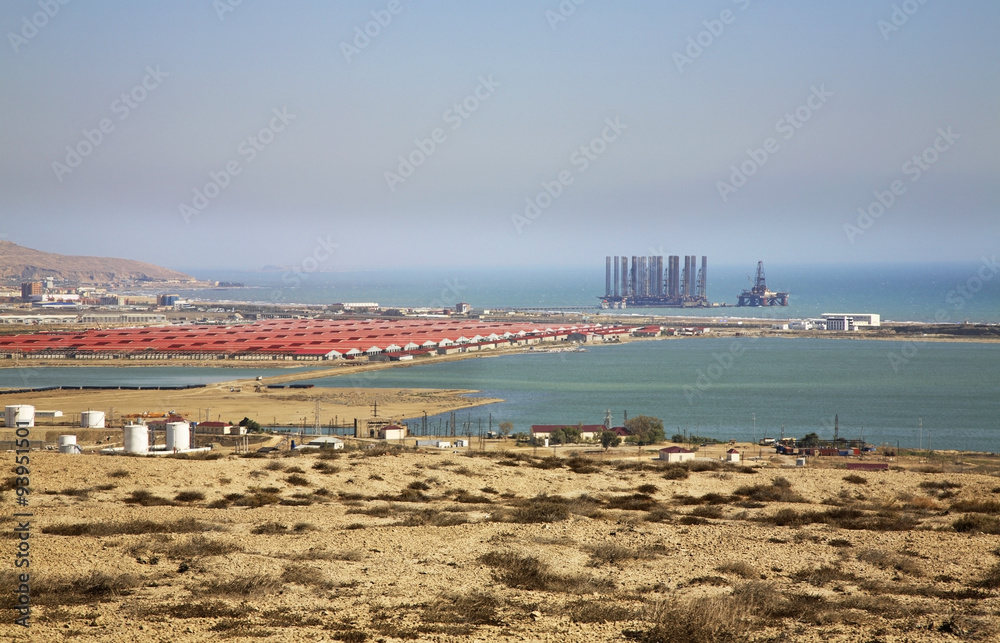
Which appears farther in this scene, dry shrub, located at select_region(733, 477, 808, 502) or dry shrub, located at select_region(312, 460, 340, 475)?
dry shrub, located at select_region(312, 460, 340, 475)

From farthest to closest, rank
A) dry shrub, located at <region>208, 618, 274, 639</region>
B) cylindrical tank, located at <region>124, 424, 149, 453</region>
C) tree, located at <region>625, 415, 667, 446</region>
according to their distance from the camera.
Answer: tree, located at <region>625, 415, 667, 446</region>, cylindrical tank, located at <region>124, 424, 149, 453</region>, dry shrub, located at <region>208, 618, 274, 639</region>

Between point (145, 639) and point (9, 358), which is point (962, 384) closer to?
point (145, 639)

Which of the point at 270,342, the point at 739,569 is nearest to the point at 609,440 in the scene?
the point at 739,569

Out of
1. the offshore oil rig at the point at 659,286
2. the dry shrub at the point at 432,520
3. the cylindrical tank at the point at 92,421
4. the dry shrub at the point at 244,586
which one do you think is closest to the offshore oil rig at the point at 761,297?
the offshore oil rig at the point at 659,286

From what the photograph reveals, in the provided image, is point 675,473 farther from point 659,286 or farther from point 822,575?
point 659,286

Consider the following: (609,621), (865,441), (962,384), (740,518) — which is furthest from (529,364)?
(609,621)

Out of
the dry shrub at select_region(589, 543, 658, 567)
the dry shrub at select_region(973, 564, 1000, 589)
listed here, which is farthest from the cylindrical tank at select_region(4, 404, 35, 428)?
the dry shrub at select_region(973, 564, 1000, 589)

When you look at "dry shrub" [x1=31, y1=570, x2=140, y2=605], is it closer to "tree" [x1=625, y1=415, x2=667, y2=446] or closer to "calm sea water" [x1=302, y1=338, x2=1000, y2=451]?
"tree" [x1=625, y1=415, x2=667, y2=446]
